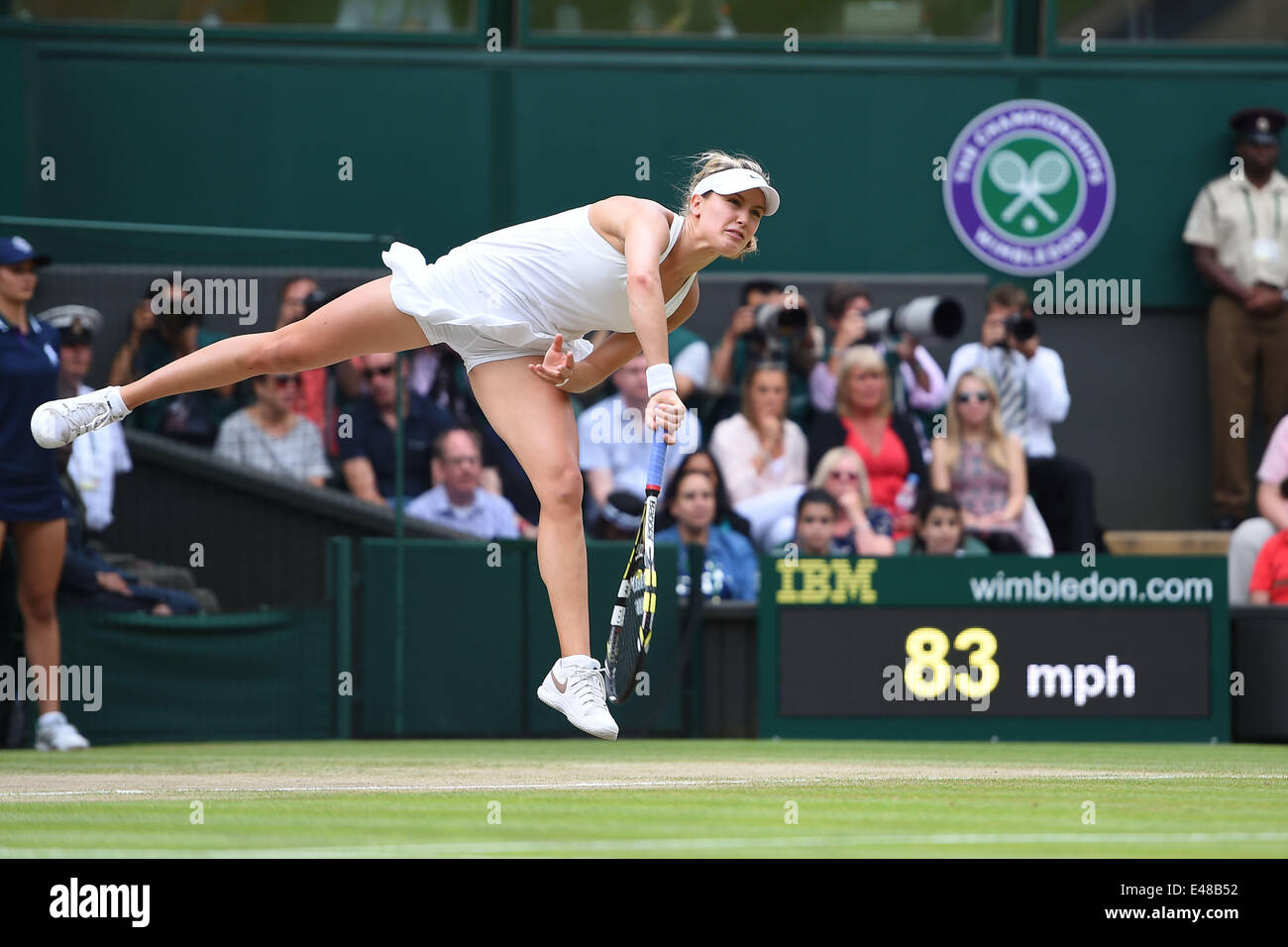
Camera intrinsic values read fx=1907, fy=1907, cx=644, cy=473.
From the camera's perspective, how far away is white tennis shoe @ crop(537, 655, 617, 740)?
21.1 feet

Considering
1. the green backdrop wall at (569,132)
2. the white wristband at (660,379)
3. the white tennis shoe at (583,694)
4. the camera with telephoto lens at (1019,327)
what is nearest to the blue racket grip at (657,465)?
the white wristband at (660,379)

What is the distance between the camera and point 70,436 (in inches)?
275

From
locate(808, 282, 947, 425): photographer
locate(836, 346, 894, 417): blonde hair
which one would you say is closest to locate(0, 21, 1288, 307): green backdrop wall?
locate(808, 282, 947, 425): photographer

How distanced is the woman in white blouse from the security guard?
4.20m

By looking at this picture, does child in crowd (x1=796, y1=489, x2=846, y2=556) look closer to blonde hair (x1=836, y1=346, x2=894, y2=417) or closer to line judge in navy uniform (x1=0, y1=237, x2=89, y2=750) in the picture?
blonde hair (x1=836, y1=346, x2=894, y2=417)

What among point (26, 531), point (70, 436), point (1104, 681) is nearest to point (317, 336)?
point (70, 436)

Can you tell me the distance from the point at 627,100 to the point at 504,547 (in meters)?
5.40

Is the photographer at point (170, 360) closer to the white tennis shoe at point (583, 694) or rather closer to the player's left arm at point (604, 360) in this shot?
the player's left arm at point (604, 360)

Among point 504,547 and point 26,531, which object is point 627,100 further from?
point 26,531

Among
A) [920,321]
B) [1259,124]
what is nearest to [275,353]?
[920,321]

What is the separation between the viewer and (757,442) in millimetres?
11602

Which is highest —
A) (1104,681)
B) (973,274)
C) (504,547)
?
(973,274)

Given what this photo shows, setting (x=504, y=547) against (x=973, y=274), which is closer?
(x=504, y=547)

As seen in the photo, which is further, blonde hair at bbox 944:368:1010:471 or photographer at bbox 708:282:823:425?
photographer at bbox 708:282:823:425
